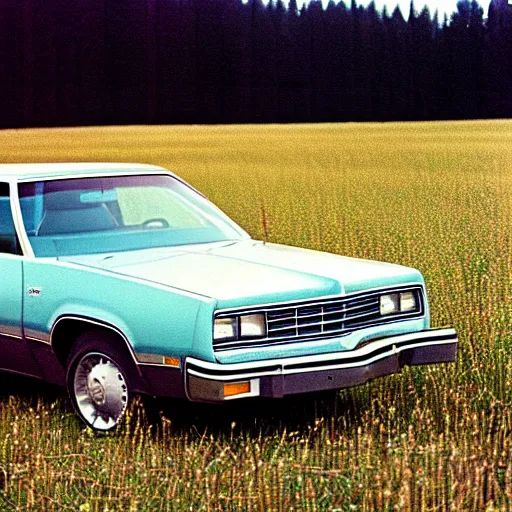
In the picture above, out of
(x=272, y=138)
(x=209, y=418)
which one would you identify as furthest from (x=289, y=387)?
(x=272, y=138)

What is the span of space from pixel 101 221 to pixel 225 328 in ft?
6.05

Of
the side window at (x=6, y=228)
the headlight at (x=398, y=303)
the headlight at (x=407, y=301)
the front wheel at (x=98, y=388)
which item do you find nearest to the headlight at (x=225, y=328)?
the front wheel at (x=98, y=388)

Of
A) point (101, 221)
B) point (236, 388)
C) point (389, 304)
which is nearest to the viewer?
point (236, 388)

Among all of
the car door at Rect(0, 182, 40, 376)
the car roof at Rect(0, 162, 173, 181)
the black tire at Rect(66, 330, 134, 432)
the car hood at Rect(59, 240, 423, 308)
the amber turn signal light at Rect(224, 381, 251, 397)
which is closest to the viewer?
the amber turn signal light at Rect(224, 381, 251, 397)

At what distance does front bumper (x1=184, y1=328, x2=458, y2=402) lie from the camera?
593 centimetres

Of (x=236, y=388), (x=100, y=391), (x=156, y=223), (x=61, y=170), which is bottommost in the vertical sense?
(x=100, y=391)

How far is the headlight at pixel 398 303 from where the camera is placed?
6.59 metres

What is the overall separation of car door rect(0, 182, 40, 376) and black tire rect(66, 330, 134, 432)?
45cm

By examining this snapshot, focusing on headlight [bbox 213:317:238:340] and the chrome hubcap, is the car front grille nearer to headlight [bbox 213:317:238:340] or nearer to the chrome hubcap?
headlight [bbox 213:317:238:340]

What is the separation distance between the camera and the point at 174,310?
609 centimetres

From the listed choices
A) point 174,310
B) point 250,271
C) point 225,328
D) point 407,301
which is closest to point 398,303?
point 407,301

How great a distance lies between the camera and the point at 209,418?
6.91 meters

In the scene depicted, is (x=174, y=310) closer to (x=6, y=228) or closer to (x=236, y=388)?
(x=236, y=388)

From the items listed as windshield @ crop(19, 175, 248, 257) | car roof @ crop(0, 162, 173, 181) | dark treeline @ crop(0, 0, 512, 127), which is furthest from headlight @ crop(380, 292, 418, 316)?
dark treeline @ crop(0, 0, 512, 127)
